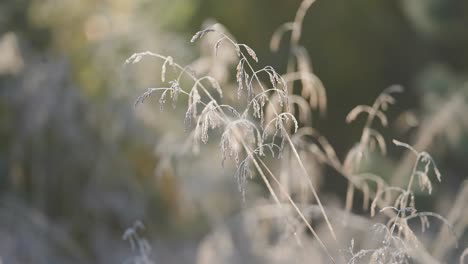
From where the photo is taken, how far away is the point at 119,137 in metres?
3.47

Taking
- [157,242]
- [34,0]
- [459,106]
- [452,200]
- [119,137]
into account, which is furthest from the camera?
[34,0]

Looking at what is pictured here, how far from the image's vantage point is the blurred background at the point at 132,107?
127 inches

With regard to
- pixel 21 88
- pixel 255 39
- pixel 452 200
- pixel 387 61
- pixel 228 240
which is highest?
pixel 21 88

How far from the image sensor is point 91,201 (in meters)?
3.57

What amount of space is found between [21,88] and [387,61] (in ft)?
5.87

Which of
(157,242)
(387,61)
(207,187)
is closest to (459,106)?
(387,61)

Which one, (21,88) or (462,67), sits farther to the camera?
(21,88)

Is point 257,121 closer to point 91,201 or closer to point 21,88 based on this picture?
point 91,201

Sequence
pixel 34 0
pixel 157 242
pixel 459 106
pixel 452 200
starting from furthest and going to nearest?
pixel 34 0 < pixel 157 242 < pixel 452 200 < pixel 459 106

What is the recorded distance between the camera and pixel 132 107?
10.8ft

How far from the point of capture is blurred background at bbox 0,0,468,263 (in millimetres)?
3221

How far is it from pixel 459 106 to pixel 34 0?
218 centimetres

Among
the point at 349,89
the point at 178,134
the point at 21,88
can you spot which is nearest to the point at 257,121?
the point at 178,134

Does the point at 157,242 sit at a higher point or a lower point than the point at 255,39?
lower
